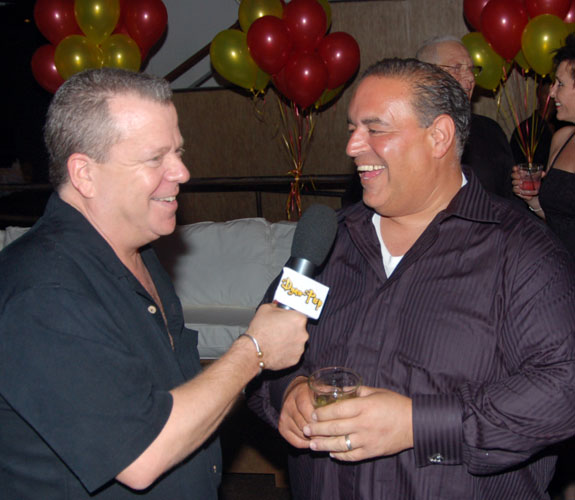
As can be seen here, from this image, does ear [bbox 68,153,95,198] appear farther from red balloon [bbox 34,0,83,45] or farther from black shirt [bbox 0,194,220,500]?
red balloon [bbox 34,0,83,45]

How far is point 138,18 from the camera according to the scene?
16.9ft

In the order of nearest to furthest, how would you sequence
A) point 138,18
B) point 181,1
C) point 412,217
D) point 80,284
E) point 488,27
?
point 80,284 → point 412,217 → point 488,27 → point 138,18 → point 181,1

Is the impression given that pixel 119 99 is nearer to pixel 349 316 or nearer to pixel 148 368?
pixel 148 368

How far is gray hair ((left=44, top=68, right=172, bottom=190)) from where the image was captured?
1.26 meters

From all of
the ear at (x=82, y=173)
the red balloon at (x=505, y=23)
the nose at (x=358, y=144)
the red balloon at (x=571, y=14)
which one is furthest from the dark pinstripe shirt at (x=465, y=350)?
the red balloon at (x=571, y=14)

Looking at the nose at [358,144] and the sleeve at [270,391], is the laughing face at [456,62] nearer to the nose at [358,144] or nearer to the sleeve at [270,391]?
the nose at [358,144]

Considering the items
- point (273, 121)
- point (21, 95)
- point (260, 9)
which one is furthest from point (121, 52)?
point (21, 95)

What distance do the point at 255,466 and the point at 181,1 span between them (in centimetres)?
515

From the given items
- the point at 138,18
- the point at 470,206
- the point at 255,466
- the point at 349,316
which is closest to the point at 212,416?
the point at 349,316

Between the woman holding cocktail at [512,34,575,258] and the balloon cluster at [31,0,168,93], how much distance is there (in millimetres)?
3308

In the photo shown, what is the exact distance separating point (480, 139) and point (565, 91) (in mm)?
453

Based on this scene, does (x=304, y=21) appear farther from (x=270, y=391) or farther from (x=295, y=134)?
(x=270, y=391)

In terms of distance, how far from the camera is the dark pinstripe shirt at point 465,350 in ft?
4.18

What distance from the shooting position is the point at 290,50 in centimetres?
476
